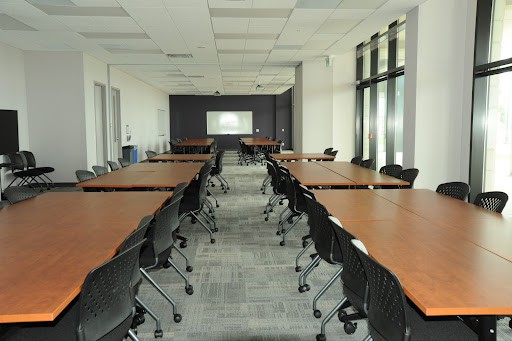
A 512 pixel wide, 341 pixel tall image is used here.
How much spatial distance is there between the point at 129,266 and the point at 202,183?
3.06 metres

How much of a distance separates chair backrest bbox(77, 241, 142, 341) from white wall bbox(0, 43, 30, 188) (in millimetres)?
7351

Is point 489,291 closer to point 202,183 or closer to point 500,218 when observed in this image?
point 500,218

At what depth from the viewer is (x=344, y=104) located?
1158 cm

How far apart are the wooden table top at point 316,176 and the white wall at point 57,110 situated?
521 cm

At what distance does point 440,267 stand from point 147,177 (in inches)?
157

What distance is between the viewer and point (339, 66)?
1146cm

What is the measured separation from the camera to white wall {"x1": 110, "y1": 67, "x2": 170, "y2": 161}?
12.8m

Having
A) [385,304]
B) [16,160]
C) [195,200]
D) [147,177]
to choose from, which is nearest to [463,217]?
[385,304]

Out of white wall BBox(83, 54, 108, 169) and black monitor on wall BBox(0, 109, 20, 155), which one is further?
white wall BBox(83, 54, 108, 169)

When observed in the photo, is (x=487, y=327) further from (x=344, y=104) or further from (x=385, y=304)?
(x=344, y=104)

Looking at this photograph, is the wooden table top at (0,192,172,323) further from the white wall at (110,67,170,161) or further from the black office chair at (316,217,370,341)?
the white wall at (110,67,170,161)

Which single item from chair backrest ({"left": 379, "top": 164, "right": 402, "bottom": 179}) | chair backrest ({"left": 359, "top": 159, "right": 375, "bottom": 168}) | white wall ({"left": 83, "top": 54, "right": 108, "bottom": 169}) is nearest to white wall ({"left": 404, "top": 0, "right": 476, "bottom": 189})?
chair backrest ({"left": 359, "top": 159, "right": 375, "bottom": 168})

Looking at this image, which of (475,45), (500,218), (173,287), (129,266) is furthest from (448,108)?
(129,266)

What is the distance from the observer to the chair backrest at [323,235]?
2.97 m
